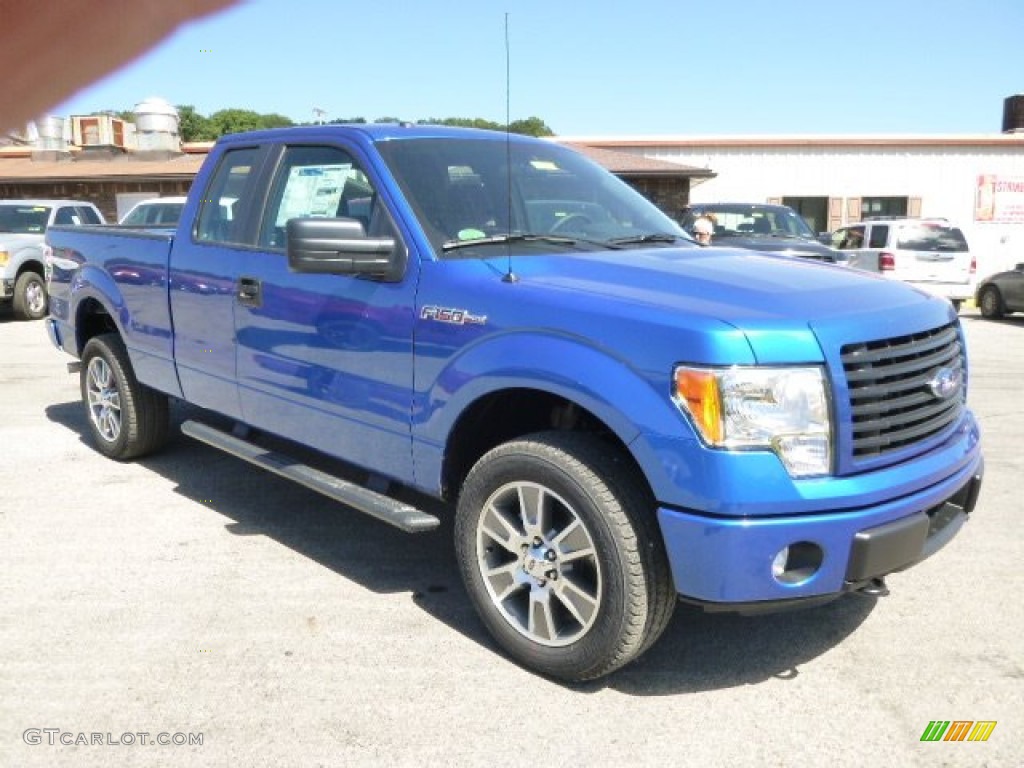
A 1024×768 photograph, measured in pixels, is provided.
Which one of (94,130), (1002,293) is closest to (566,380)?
(94,130)

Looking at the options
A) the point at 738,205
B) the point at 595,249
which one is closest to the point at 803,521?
the point at 595,249

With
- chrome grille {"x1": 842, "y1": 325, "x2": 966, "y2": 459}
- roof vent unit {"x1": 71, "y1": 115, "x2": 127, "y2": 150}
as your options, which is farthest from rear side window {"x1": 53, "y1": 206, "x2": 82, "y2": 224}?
roof vent unit {"x1": 71, "y1": 115, "x2": 127, "y2": 150}

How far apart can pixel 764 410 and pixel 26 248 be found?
14259 millimetres

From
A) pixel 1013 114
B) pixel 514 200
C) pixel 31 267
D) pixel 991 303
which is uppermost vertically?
pixel 1013 114

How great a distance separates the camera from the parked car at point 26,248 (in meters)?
13.8

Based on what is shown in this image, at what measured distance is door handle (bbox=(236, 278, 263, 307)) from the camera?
4.04m

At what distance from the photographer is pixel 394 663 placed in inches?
124

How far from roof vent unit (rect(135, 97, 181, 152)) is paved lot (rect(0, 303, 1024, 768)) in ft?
6.71

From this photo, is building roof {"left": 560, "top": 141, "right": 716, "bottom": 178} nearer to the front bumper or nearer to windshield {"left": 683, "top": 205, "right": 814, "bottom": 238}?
windshield {"left": 683, "top": 205, "right": 814, "bottom": 238}

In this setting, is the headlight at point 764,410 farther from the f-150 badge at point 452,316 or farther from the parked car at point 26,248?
the parked car at point 26,248

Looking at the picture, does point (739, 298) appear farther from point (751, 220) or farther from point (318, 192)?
point (751, 220)

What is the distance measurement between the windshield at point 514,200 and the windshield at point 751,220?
28.4 feet

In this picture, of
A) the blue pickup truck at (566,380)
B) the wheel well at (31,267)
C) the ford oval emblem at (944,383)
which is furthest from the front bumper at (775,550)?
the wheel well at (31,267)

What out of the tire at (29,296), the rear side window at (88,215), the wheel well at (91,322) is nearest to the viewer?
the wheel well at (91,322)
